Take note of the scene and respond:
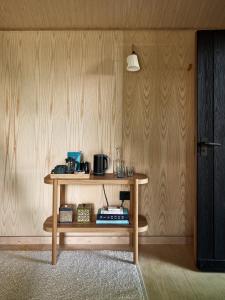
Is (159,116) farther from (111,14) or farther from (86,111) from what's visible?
(111,14)

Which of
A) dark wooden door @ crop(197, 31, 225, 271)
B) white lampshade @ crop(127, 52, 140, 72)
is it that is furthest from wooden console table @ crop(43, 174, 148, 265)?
white lampshade @ crop(127, 52, 140, 72)

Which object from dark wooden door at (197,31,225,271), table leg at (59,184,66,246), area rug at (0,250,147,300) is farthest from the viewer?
table leg at (59,184,66,246)

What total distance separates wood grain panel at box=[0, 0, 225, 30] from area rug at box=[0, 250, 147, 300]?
2057 millimetres

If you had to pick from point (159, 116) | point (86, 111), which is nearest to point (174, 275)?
point (159, 116)

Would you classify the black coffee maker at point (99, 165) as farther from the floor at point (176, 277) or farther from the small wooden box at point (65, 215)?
the floor at point (176, 277)

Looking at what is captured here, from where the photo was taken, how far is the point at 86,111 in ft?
7.72

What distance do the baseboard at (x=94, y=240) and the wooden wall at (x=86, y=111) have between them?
0.17 ft

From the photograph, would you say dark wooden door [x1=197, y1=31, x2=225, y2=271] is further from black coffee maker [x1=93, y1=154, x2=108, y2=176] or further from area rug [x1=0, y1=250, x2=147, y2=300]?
black coffee maker [x1=93, y1=154, x2=108, y2=176]

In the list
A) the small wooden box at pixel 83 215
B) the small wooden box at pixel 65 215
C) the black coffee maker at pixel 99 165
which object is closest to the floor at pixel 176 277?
the small wooden box at pixel 83 215

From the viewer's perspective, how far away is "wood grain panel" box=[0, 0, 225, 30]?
1.97m

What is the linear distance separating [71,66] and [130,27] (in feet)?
2.18

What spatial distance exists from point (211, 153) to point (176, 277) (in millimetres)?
946

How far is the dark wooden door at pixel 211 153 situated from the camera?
1.88 metres

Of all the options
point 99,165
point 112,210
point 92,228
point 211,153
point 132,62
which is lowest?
point 92,228
